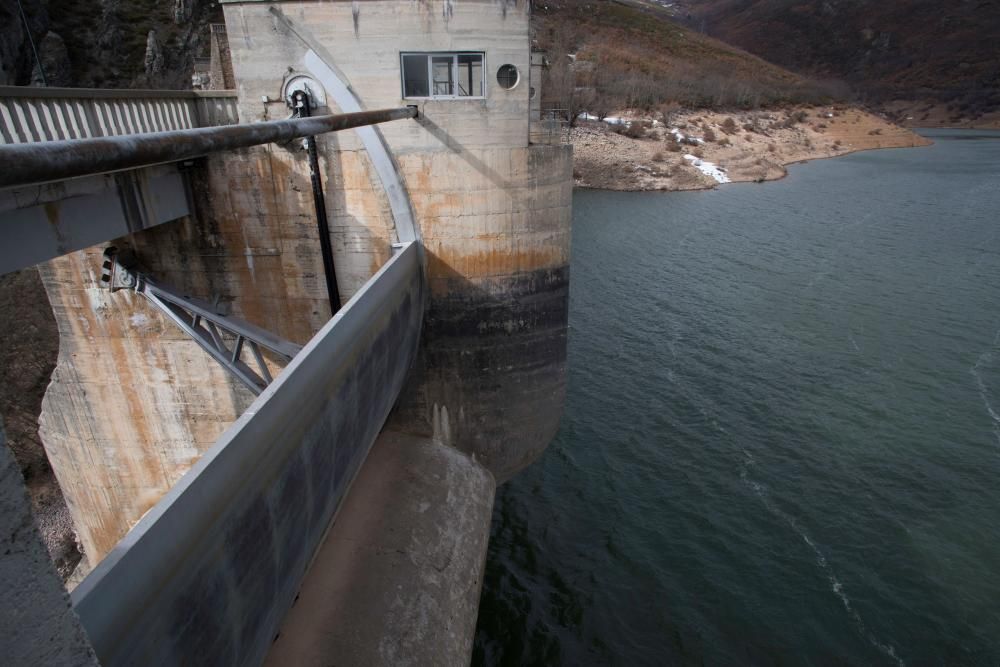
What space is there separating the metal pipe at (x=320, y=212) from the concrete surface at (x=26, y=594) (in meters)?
9.98

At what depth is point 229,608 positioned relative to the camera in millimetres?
5863

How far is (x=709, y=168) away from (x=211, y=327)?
195 feet

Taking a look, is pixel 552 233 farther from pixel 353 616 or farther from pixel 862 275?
pixel 862 275

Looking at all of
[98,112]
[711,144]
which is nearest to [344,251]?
[98,112]

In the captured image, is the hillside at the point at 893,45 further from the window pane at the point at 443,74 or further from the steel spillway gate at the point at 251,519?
the steel spillway gate at the point at 251,519

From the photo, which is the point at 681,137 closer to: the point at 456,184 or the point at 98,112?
the point at 456,184

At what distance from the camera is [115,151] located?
4.15m

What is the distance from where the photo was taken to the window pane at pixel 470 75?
11258 mm

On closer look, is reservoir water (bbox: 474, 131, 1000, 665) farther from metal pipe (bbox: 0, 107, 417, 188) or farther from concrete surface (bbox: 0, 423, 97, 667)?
concrete surface (bbox: 0, 423, 97, 667)

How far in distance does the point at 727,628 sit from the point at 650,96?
258 ft

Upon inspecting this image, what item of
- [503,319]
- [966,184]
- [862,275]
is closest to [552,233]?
[503,319]

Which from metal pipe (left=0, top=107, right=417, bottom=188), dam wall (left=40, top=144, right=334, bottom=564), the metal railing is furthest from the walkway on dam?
the metal railing

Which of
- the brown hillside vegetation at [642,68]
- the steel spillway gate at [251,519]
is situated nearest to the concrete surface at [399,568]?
the steel spillway gate at [251,519]

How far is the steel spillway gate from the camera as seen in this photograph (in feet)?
14.7
